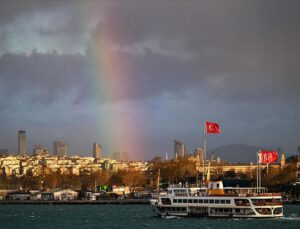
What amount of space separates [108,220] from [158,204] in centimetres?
1020

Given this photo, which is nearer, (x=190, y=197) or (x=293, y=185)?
(x=190, y=197)

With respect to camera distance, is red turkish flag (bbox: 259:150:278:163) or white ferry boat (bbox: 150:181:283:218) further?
red turkish flag (bbox: 259:150:278:163)

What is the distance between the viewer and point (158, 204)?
104 metres

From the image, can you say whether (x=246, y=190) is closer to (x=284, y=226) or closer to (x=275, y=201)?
(x=275, y=201)

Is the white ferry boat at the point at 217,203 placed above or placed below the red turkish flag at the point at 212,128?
below

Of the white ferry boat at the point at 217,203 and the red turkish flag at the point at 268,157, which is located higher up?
the red turkish flag at the point at 268,157

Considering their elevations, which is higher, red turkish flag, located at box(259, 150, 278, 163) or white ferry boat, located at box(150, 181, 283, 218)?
red turkish flag, located at box(259, 150, 278, 163)

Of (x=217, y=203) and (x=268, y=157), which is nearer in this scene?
(x=217, y=203)

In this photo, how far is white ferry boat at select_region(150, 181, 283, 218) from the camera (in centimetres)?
9481

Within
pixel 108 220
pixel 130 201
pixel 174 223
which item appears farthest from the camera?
pixel 130 201

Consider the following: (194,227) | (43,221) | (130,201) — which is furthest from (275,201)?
(130,201)

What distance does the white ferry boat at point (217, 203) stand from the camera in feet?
311

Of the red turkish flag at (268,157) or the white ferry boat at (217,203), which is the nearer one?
the white ferry boat at (217,203)

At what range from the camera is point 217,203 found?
3836 inches
